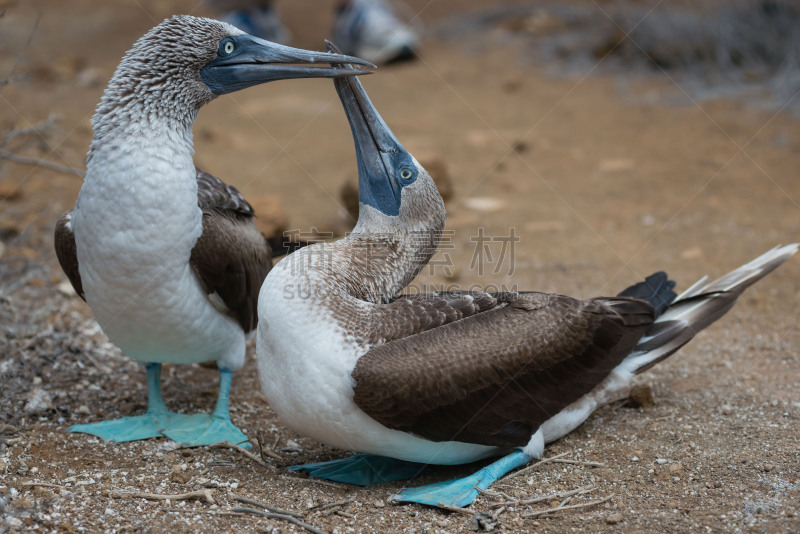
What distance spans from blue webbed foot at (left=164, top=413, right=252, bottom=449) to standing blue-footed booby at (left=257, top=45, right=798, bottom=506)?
22.8 inches

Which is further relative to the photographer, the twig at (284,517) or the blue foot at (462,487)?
the blue foot at (462,487)

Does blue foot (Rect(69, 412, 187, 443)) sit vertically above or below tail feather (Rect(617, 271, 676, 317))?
below

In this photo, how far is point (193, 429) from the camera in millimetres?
4637

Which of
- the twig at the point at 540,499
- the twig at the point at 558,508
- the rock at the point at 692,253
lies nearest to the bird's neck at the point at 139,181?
the twig at the point at 540,499

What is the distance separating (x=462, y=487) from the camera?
12.9 ft

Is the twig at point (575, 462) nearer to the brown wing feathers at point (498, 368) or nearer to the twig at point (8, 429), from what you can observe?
the brown wing feathers at point (498, 368)

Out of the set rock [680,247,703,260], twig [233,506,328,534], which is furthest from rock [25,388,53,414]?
rock [680,247,703,260]

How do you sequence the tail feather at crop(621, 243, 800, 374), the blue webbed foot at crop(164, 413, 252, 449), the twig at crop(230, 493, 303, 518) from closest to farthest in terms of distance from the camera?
the twig at crop(230, 493, 303, 518) → the blue webbed foot at crop(164, 413, 252, 449) → the tail feather at crop(621, 243, 800, 374)

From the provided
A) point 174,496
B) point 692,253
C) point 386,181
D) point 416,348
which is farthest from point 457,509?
point 692,253

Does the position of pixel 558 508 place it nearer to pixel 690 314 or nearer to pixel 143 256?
pixel 690 314

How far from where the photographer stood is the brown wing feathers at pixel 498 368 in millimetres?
3670

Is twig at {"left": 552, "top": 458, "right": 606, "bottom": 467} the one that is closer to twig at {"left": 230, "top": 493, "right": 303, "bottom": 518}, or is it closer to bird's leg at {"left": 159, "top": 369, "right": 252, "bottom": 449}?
twig at {"left": 230, "top": 493, "right": 303, "bottom": 518}

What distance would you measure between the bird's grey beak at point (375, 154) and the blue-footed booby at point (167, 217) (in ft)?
0.65

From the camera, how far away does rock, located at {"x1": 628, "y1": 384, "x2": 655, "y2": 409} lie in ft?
15.8
